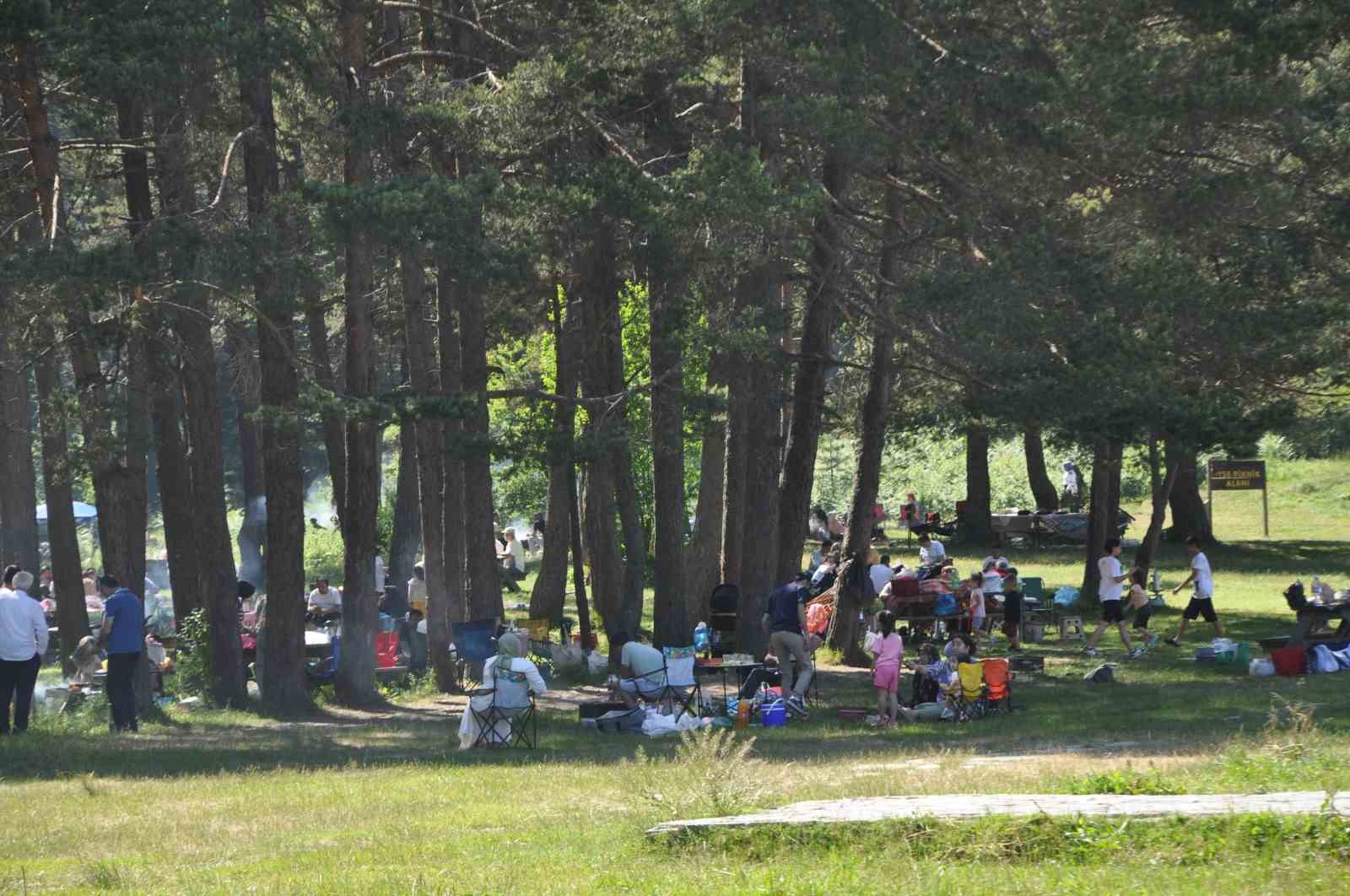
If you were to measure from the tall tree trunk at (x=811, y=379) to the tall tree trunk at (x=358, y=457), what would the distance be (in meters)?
5.49

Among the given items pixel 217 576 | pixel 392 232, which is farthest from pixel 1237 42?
pixel 217 576

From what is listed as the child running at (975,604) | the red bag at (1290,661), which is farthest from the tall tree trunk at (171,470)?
the red bag at (1290,661)

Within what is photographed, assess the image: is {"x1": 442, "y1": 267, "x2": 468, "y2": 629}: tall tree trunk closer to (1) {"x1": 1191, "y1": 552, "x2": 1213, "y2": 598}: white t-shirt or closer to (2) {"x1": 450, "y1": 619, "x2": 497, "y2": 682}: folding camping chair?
(2) {"x1": 450, "y1": 619, "x2": 497, "y2": 682}: folding camping chair

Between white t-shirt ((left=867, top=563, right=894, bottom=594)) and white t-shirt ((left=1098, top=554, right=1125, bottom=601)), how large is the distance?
12.0 ft

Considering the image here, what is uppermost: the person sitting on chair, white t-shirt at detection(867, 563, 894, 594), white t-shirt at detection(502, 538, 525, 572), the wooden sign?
the wooden sign

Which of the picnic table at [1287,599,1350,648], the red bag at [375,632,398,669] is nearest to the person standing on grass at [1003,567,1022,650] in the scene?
the picnic table at [1287,599,1350,648]

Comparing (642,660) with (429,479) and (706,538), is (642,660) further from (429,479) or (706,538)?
(706,538)

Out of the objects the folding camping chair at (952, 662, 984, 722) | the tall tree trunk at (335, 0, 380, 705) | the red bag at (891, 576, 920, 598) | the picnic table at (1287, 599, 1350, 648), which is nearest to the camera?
the folding camping chair at (952, 662, 984, 722)

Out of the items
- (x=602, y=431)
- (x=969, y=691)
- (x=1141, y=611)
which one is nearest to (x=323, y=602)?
(x=602, y=431)

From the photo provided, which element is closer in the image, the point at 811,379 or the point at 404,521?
the point at 811,379

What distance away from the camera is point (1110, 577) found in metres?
23.2

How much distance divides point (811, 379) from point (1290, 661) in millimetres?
7325

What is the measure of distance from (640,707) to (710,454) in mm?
11206

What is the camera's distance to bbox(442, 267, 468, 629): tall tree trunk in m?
22.2
